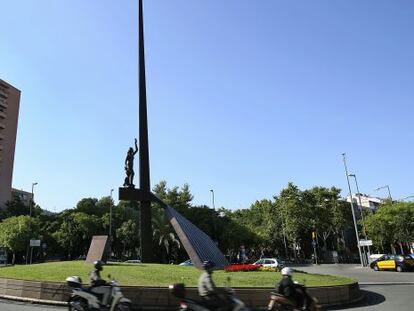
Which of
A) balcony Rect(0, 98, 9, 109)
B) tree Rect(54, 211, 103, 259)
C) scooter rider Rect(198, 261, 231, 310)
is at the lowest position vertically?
scooter rider Rect(198, 261, 231, 310)

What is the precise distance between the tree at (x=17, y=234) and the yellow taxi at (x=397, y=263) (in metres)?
40.3

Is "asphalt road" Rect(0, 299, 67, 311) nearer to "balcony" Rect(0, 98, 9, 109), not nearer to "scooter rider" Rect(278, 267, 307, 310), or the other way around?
"scooter rider" Rect(278, 267, 307, 310)

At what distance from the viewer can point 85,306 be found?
10445 mm

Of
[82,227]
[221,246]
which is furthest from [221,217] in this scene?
[82,227]

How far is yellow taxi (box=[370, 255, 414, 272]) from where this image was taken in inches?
1356

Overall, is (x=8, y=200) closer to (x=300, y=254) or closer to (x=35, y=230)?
(x=35, y=230)

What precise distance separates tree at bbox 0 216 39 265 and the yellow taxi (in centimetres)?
4028

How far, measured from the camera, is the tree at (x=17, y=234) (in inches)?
1973

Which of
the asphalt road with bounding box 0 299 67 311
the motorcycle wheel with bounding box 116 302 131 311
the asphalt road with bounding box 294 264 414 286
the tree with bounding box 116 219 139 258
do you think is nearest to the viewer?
the motorcycle wheel with bounding box 116 302 131 311

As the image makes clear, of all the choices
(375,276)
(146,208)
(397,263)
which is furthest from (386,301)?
(397,263)

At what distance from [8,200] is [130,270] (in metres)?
63.7

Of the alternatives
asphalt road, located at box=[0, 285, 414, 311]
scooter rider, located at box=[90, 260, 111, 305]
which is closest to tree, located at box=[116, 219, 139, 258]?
asphalt road, located at box=[0, 285, 414, 311]

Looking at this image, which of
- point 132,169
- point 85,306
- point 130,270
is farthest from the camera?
point 132,169

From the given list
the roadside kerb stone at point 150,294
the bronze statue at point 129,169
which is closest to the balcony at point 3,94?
the bronze statue at point 129,169
